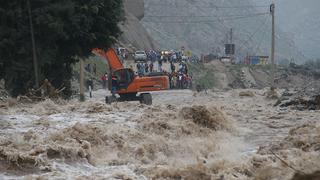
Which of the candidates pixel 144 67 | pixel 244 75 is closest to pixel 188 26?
pixel 244 75

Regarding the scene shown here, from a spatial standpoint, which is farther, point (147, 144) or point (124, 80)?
point (124, 80)

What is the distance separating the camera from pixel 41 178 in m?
9.96

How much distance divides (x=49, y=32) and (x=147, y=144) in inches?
475

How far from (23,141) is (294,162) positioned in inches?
208

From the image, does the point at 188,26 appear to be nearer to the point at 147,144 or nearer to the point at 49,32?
the point at 49,32

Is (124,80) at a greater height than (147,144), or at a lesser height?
greater

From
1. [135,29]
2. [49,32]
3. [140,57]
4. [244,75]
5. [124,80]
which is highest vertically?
[135,29]

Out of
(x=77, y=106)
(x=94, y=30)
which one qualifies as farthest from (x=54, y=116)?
(x=94, y=30)

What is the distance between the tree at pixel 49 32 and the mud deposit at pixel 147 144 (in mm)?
4188

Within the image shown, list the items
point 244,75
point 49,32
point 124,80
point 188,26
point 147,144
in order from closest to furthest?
point 147,144, point 49,32, point 124,80, point 244,75, point 188,26

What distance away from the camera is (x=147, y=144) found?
13.9m

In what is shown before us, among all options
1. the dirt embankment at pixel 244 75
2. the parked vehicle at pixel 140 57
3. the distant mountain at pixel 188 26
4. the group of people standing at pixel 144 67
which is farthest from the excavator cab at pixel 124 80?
the distant mountain at pixel 188 26

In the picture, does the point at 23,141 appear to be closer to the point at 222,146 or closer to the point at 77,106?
the point at 222,146

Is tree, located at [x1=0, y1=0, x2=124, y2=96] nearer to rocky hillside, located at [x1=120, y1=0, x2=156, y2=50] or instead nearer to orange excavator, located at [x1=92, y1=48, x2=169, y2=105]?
orange excavator, located at [x1=92, y1=48, x2=169, y2=105]
